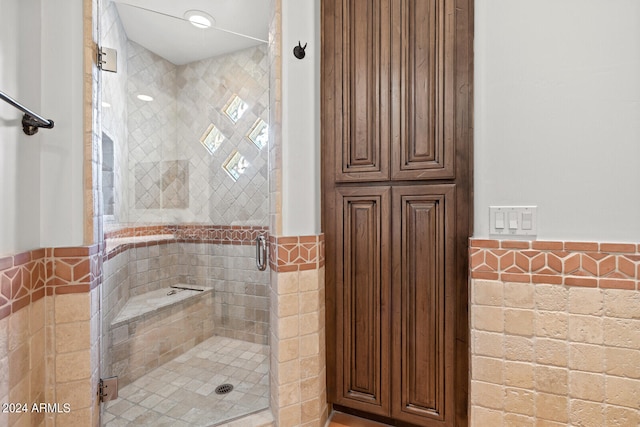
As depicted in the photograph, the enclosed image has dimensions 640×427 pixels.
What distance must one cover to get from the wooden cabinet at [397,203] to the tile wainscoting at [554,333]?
9cm

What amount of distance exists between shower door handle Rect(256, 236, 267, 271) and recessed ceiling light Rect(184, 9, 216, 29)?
1.21 meters

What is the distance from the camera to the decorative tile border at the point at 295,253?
1.28 metres

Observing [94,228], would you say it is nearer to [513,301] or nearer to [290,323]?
[290,323]

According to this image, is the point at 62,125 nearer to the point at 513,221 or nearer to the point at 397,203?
the point at 397,203

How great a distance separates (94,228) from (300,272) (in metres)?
0.85

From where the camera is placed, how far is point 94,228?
1.09 meters

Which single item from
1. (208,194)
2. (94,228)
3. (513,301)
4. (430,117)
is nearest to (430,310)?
(513,301)

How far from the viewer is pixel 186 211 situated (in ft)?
5.11

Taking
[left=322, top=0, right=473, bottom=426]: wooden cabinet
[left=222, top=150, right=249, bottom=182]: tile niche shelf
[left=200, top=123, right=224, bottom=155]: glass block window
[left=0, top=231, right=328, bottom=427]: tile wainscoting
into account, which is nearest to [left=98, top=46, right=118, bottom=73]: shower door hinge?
[left=200, top=123, right=224, bottom=155]: glass block window

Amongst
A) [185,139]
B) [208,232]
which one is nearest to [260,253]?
[208,232]

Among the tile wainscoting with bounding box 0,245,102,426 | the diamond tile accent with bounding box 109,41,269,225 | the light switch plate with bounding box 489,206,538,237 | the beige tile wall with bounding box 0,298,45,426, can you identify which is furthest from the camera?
the diamond tile accent with bounding box 109,41,269,225

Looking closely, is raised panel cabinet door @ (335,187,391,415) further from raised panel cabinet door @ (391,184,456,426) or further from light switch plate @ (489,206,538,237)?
light switch plate @ (489,206,538,237)

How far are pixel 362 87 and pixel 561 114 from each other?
2.64 ft

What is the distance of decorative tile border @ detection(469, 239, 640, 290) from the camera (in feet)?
3.24
